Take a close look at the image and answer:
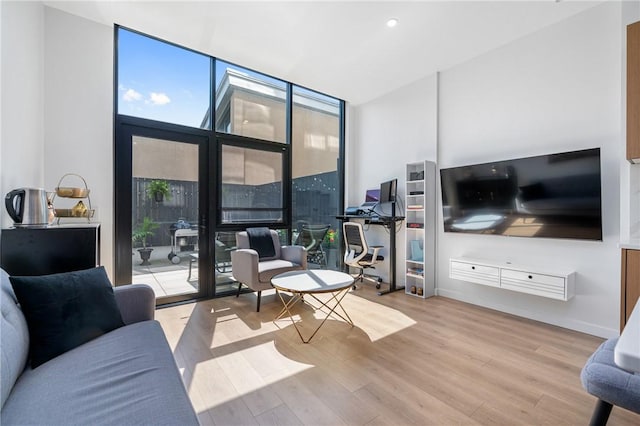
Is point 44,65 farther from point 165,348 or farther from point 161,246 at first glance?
point 165,348

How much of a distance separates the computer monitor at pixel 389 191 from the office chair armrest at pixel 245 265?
2.14m

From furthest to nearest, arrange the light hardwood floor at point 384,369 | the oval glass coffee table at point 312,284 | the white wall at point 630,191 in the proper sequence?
the oval glass coffee table at point 312,284
the white wall at point 630,191
the light hardwood floor at point 384,369

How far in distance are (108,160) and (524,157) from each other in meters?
4.48

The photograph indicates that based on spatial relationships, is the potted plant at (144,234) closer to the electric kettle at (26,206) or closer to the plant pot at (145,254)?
the plant pot at (145,254)

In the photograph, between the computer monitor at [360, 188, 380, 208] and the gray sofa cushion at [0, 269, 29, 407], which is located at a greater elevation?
the computer monitor at [360, 188, 380, 208]

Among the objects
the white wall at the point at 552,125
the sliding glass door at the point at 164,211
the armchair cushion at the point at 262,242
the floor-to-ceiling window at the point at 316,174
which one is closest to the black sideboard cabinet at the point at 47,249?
the sliding glass door at the point at 164,211

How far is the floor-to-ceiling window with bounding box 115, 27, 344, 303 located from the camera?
3.25 m

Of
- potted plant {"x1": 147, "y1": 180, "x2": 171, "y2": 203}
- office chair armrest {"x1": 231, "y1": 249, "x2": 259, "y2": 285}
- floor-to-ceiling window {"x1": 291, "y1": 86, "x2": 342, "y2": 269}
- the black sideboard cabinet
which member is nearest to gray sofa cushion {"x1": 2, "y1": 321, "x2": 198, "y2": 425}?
the black sideboard cabinet

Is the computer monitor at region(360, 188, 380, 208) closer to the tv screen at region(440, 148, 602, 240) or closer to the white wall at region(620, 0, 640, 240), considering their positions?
the tv screen at region(440, 148, 602, 240)

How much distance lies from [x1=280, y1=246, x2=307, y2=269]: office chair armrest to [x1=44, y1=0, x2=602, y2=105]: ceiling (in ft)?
8.08

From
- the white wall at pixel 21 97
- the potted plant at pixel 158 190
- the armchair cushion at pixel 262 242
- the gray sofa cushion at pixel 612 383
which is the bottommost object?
the gray sofa cushion at pixel 612 383

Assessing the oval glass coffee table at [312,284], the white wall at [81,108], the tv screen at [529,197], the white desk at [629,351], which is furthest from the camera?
the white wall at [81,108]

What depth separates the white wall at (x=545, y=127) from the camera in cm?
260

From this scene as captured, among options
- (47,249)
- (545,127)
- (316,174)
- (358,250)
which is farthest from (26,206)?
(545,127)
